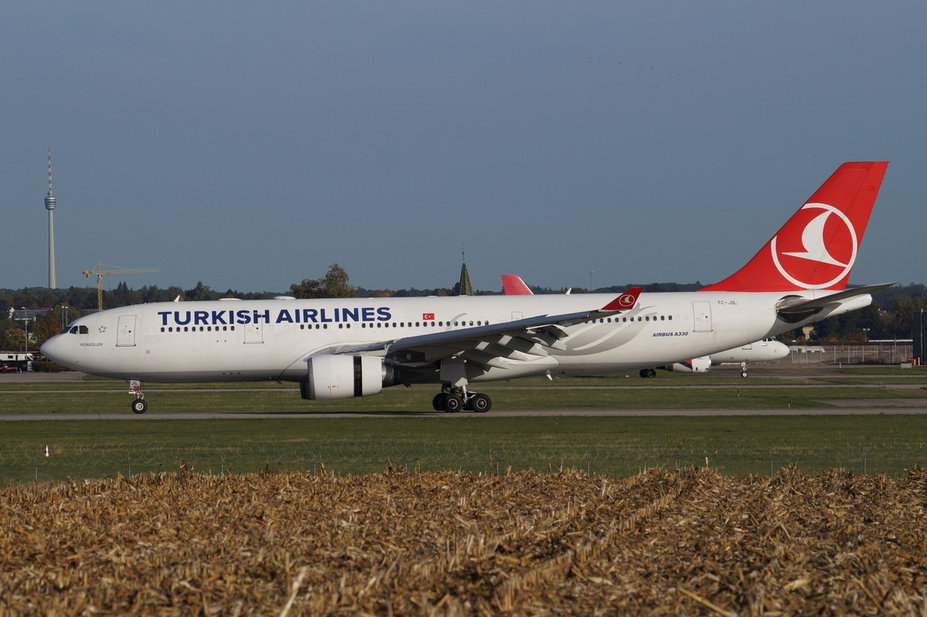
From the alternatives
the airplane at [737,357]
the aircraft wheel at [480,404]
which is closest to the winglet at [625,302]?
the aircraft wheel at [480,404]

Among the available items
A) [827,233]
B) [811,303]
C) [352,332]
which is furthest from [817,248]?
[352,332]

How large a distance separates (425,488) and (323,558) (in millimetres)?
5613

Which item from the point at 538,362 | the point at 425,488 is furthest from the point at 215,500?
the point at 538,362

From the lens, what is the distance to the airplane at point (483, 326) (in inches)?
1363

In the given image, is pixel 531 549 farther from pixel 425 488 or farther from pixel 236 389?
pixel 236 389

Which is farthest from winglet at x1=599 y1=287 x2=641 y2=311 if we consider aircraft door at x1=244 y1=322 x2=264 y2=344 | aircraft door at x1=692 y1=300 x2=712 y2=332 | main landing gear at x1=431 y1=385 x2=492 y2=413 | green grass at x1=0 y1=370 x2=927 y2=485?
aircraft door at x1=244 y1=322 x2=264 y2=344

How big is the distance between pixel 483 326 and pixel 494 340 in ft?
3.29

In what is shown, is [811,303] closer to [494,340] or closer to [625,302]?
[625,302]

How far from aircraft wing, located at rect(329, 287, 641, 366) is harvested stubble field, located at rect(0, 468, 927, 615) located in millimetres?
15965

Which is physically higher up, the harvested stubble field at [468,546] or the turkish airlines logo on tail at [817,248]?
the turkish airlines logo on tail at [817,248]

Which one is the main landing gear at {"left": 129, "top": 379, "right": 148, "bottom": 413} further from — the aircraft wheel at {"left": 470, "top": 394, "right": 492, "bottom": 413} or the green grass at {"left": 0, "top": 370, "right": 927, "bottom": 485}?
the aircraft wheel at {"left": 470, "top": 394, "right": 492, "bottom": 413}

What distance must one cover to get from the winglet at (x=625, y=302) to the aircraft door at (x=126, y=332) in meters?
15.7

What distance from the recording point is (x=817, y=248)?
118 ft

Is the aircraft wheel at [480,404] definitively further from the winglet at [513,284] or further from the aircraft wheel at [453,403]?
the winglet at [513,284]
